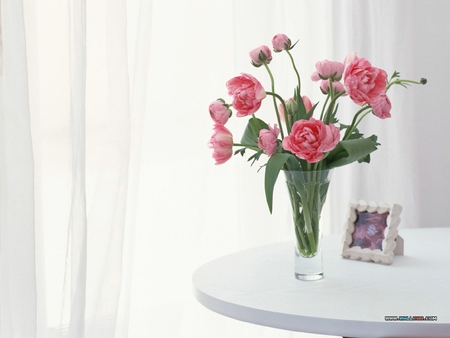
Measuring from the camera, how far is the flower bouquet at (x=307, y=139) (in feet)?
3.69

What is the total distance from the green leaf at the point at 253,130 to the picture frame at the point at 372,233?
31 cm

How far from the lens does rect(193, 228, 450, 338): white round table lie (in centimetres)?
104

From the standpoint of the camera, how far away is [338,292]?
1.20m

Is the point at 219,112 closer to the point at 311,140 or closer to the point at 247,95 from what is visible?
the point at 247,95

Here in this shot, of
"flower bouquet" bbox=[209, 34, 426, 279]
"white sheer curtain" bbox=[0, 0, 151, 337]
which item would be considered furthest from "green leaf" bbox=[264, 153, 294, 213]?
"white sheer curtain" bbox=[0, 0, 151, 337]

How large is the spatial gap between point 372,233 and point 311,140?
1.35 ft

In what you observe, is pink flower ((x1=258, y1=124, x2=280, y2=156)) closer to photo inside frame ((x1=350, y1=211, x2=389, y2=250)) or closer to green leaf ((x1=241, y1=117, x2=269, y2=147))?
green leaf ((x1=241, y1=117, x2=269, y2=147))

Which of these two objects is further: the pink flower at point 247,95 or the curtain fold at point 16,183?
the curtain fold at point 16,183

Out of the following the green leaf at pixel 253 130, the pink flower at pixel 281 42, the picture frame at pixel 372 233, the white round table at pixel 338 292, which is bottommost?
the white round table at pixel 338 292

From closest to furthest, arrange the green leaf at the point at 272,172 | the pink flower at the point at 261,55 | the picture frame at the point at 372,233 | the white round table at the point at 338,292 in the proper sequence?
the white round table at the point at 338,292 < the green leaf at the point at 272,172 < the pink flower at the point at 261,55 < the picture frame at the point at 372,233

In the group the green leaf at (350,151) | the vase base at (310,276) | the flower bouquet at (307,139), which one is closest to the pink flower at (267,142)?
the flower bouquet at (307,139)

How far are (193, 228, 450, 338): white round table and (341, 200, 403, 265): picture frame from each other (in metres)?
0.03

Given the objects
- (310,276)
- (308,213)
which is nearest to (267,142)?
(308,213)

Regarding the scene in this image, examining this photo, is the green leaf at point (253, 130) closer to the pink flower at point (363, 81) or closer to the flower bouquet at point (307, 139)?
the flower bouquet at point (307, 139)
